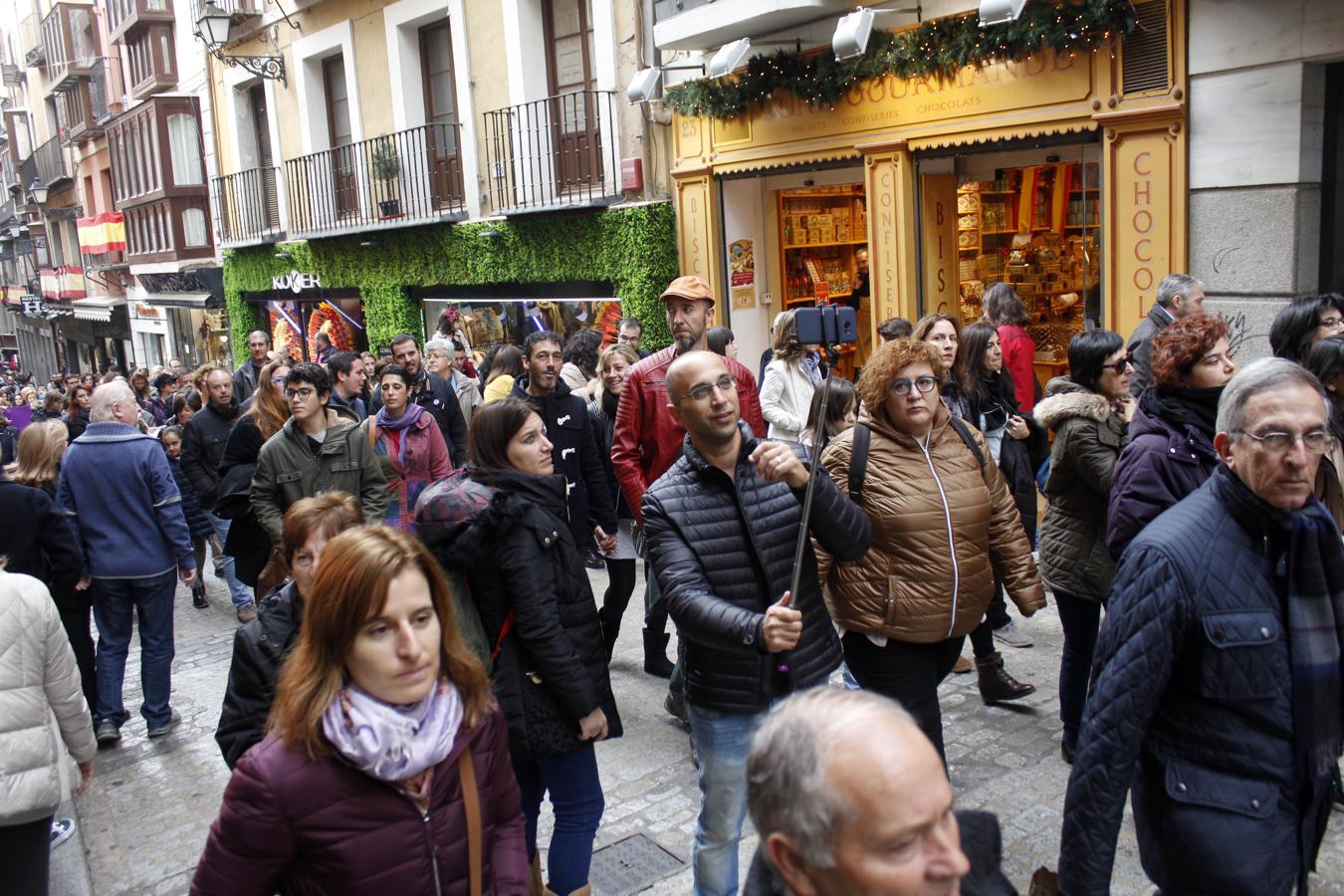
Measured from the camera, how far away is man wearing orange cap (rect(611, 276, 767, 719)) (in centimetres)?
571

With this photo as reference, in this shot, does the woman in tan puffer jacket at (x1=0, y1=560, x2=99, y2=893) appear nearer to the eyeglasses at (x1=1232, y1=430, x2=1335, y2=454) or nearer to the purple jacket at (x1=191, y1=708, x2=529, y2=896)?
the purple jacket at (x1=191, y1=708, x2=529, y2=896)

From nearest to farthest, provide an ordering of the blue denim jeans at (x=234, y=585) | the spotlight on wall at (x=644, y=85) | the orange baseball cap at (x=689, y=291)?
the orange baseball cap at (x=689, y=291)
the blue denim jeans at (x=234, y=585)
the spotlight on wall at (x=644, y=85)

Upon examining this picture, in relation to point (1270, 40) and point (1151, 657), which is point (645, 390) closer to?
point (1151, 657)

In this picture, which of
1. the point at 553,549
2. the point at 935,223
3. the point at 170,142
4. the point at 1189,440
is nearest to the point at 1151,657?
the point at 1189,440

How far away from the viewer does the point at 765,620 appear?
10.1 feet

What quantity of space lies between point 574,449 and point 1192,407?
3.46 metres

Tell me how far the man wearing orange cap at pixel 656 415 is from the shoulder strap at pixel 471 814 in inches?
117

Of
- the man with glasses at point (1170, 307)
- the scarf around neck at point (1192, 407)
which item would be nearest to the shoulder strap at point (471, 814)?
the scarf around neck at point (1192, 407)

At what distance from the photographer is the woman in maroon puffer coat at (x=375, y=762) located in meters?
2.34

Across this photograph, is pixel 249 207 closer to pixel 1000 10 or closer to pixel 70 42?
pixel 1000 10

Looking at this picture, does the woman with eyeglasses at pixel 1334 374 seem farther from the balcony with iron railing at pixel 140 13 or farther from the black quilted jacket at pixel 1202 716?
the balcony with iron railing at pixel 140 13

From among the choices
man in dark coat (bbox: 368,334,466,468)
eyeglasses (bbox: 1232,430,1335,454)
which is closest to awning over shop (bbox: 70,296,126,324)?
man in dark coat (bbox: 368,334,466,468)

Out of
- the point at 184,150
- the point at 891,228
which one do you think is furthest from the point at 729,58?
the point at 184,150

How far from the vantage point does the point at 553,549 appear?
12.0 feet
